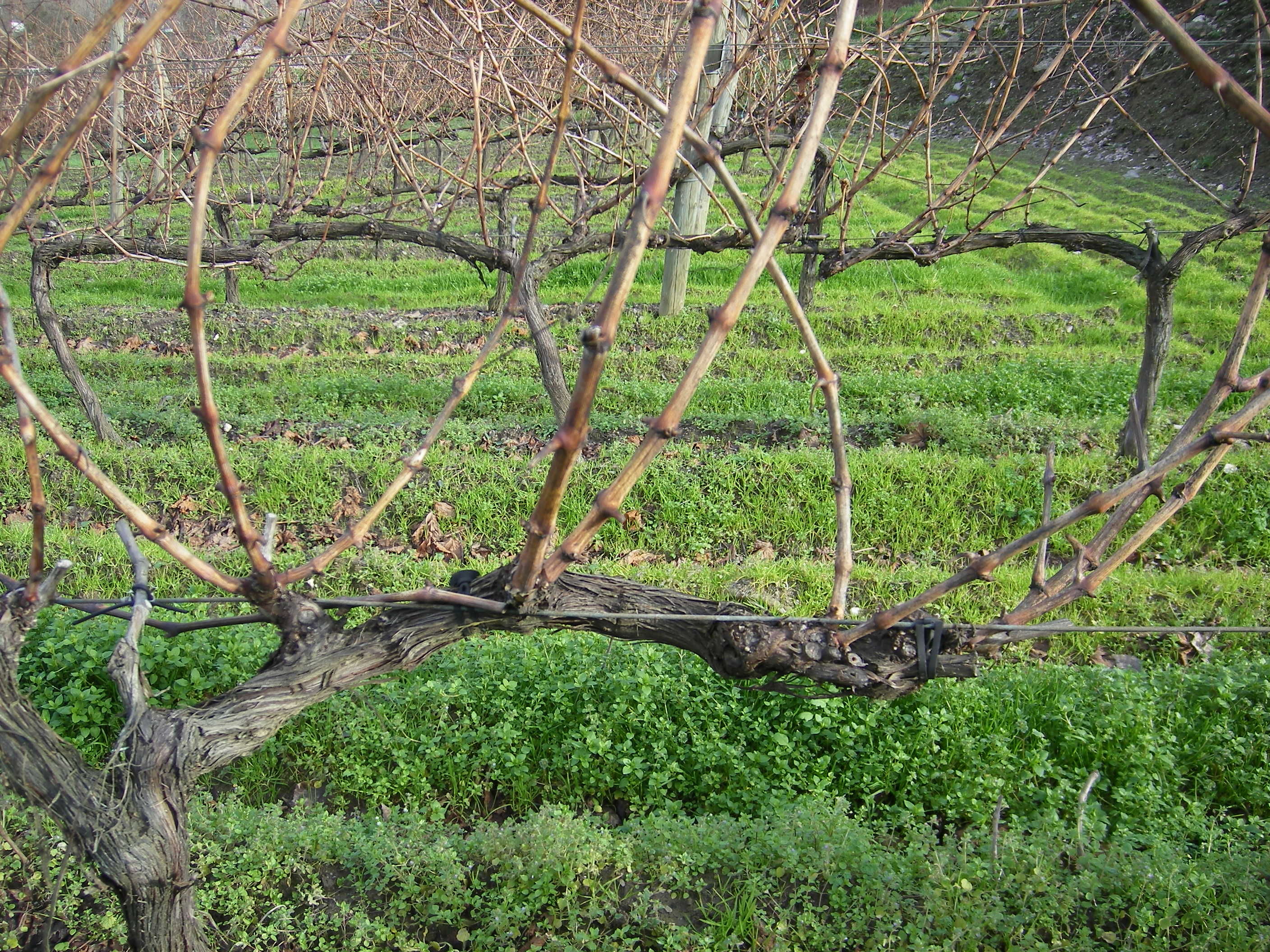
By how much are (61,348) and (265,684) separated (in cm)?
584

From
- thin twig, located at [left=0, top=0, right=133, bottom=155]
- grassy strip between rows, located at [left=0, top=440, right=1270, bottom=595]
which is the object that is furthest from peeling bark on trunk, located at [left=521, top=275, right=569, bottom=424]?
thin twig, located at [left=0, top=0, right=133, bottom=155]

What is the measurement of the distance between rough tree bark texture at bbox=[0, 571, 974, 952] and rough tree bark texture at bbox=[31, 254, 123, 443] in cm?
537

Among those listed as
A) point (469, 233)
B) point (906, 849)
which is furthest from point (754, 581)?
point (469, 233)

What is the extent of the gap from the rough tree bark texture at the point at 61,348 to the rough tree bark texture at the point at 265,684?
537 cm

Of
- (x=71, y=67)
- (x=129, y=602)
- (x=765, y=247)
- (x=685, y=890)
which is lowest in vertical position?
(x=685, y=890)

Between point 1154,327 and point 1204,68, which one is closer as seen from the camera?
point 1204,68

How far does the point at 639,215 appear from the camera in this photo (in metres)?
1.34

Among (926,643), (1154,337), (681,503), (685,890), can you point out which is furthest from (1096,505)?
(1154,337)

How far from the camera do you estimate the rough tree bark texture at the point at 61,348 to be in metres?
6.73

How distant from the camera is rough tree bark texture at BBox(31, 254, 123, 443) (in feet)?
22.1

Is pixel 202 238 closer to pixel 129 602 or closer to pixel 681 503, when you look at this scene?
pixel 129 602

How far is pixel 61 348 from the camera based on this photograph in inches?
266

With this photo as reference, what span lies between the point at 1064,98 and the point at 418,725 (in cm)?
1902

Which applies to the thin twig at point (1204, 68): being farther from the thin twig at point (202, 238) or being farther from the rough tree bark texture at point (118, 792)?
the rough tree bark texture at point (118, 792)
